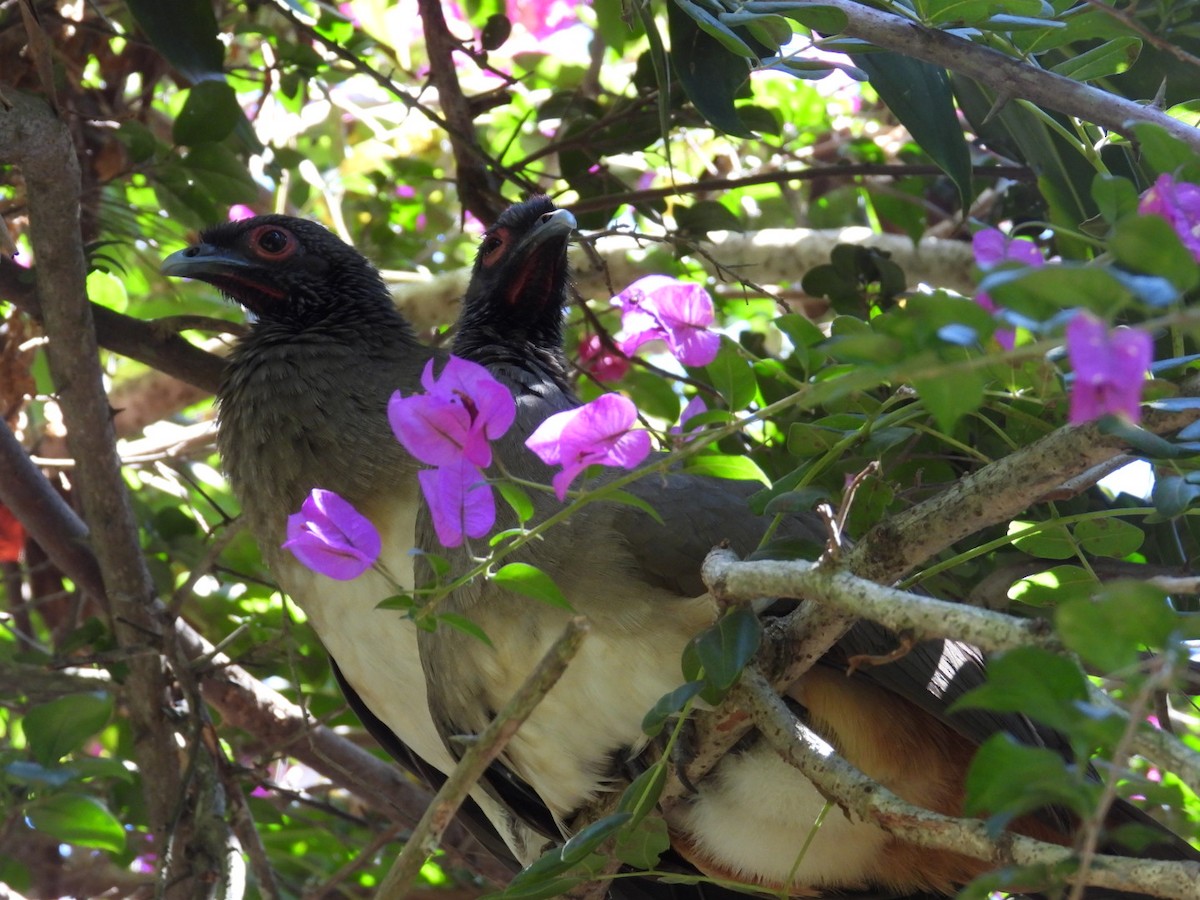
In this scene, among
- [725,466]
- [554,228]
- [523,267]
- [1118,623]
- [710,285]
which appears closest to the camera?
[1118,623]

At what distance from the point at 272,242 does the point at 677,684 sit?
1.80 m

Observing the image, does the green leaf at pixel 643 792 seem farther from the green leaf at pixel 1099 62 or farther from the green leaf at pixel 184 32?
the green leaf at pixel 184 32

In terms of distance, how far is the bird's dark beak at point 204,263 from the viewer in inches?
137

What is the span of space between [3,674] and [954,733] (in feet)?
6.77

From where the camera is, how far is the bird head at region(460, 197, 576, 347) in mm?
3273

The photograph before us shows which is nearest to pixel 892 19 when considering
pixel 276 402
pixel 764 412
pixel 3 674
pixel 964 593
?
pixel 764 412

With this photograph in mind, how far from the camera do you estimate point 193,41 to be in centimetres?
305

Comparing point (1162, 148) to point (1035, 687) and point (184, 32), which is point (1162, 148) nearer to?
point (1035, 687)

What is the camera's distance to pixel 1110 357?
39.9 inches

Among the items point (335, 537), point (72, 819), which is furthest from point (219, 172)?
point (335, 537)

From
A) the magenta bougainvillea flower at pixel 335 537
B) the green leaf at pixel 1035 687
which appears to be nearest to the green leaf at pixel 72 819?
the magenta bougainvillea flower at pixel 335 537

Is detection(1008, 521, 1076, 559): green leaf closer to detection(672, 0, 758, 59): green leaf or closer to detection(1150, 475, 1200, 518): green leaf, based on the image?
detection(1150, 475, 1200, 518): green leaf

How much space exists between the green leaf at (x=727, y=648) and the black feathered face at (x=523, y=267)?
1609 mm

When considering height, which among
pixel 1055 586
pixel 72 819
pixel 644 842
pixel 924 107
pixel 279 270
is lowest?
pixel 72 819
